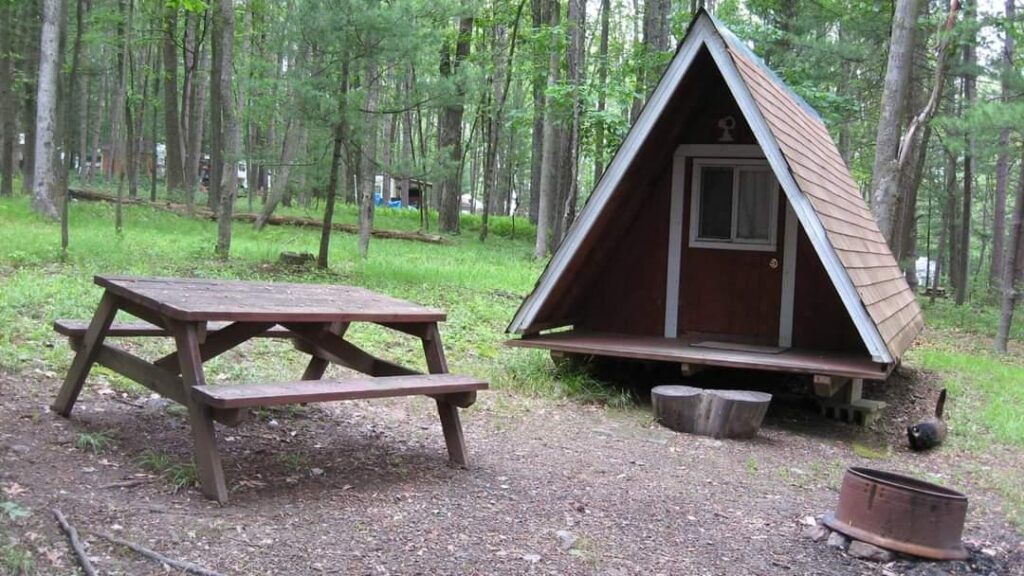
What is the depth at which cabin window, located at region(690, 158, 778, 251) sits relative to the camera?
907cm

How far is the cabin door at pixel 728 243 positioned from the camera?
29.7 feet

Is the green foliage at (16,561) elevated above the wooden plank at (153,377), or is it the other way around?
the wooden plank at (153,377)

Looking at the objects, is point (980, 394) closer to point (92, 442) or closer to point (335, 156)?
point (92, 442)

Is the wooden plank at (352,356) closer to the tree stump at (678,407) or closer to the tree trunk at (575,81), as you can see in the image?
the tree stump at (678,407)

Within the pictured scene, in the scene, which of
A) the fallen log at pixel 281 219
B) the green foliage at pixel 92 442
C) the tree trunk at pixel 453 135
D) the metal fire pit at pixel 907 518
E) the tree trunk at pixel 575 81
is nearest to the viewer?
the metal fire pit at pixel 907 518

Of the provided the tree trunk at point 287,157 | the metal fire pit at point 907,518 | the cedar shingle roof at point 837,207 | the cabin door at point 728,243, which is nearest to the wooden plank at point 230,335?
the metal fire pit at point 907,518

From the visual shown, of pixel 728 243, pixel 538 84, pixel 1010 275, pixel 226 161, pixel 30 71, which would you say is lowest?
pixel 1010 275

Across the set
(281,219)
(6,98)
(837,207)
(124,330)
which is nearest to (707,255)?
(837,207)

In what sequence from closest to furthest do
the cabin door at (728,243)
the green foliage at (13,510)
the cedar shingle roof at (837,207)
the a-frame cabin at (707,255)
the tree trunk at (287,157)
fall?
the green foliage at (13,510), the cedar shingle roof at (837,207), the a-frame cabin at (707,255), the cabin door at (728,243), the tree trunk at (287,157)

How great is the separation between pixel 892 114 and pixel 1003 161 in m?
12.9

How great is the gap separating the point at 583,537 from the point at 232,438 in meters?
2.47

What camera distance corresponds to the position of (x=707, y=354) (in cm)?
793

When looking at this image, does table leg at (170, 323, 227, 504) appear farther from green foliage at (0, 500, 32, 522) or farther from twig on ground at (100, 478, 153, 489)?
green foliage at (0, 500, 32, 522)

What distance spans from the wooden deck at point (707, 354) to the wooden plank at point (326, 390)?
294cm
